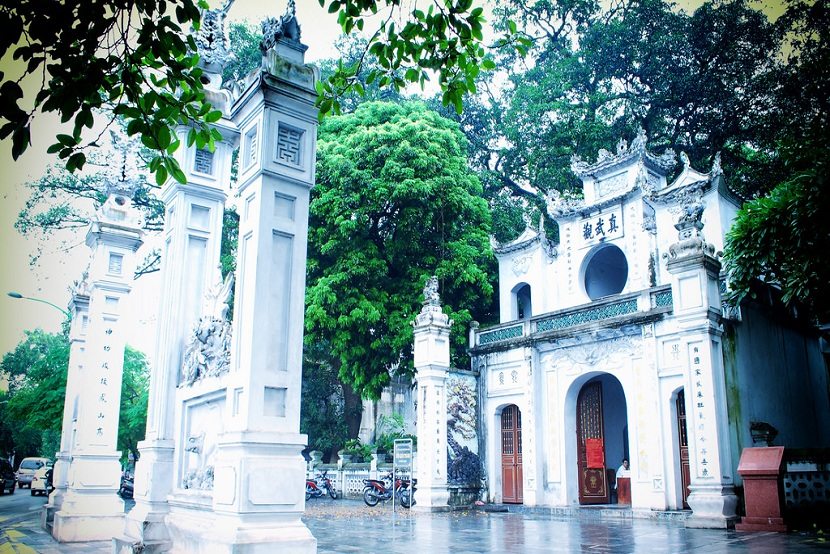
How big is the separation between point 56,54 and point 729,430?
1199cm

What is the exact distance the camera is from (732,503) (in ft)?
37.7

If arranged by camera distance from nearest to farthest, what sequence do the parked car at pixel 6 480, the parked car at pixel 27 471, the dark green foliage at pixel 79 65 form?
the dark green foliage at pixel 79 65 < the parked car at pixel 6 480 < the parked car at pixel 27 471

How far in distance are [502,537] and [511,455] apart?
8.02 meters

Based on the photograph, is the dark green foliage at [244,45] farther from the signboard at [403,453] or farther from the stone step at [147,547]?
the stone step at [147,547]

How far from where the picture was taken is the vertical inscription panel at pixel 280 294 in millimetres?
5695

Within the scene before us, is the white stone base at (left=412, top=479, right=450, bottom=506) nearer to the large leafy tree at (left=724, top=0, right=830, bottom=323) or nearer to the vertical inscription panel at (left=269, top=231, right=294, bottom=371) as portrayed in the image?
the large leafy tree at (left=724, top=0, right=830, bottom=323)

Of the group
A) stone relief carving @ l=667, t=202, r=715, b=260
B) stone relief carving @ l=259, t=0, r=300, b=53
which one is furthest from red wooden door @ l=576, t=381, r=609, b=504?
stone relief carving @ l=259, t=0, r=300, b=53

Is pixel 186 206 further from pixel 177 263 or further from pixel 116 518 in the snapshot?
pixel 116 518

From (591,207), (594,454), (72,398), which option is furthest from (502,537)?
(591,207)

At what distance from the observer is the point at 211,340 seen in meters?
7.07

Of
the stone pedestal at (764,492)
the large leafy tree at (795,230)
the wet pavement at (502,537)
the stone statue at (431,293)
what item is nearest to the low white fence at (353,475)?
the stone statue at (431,293)

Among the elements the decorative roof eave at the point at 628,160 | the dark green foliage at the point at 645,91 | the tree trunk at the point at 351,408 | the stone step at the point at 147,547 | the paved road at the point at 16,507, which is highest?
the dark green foliage at the point at 645,91

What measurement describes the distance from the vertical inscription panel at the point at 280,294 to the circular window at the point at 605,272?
14.5 metres

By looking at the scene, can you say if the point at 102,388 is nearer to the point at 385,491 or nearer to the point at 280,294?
the point at 280,294
